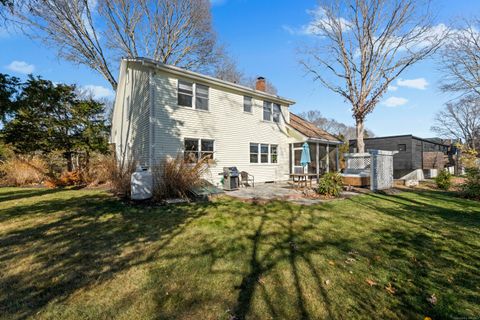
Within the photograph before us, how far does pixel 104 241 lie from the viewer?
13.5 feet

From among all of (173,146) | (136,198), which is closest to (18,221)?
(136,198)

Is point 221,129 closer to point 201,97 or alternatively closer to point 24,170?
point 201,97

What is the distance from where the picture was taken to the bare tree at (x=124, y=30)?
15.1m

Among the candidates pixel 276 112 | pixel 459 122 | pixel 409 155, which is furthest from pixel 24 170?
pixel 459 122

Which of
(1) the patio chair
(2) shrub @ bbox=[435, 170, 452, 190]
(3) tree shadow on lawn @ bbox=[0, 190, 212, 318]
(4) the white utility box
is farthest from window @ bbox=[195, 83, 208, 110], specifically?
(2) shrub @ bbox=[435, 170, 452, 190]

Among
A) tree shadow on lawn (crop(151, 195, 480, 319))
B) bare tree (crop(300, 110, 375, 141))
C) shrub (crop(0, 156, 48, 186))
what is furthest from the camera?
bare tree (crop(300, 110, 375, 141))

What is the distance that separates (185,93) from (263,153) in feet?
19.3

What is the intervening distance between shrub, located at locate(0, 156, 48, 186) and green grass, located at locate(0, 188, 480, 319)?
32.7ft

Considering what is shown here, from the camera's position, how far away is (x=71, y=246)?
12.7 ft

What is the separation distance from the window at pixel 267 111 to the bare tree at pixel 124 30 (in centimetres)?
969

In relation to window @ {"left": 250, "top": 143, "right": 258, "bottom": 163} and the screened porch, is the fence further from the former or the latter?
window @ {"left": 250, "top": 143, "right": 258, "bottom": 163}

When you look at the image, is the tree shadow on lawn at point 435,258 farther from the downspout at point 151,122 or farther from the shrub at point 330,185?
the downspout at point 151,122

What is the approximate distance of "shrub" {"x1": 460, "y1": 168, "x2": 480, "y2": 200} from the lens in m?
9.05

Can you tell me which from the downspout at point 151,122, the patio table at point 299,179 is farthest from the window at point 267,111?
the downspout at point 151,122
